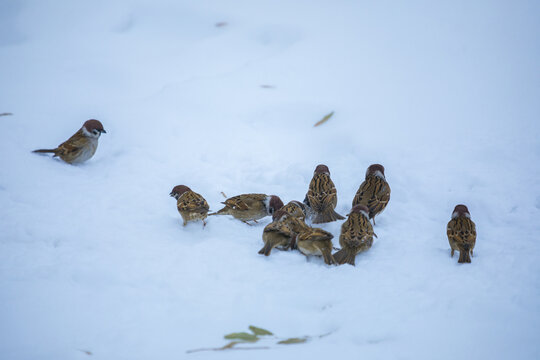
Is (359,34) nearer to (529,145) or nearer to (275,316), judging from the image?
(529,145)

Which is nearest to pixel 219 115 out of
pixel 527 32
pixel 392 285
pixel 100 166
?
pixel 100 166

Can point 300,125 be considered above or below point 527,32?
below

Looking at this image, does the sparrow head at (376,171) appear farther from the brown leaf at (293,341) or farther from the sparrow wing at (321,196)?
the brown leaf at (293,341)

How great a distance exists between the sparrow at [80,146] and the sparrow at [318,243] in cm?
297

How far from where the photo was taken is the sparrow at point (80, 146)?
5.48 m

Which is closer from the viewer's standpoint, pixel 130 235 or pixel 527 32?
pixel 130 235

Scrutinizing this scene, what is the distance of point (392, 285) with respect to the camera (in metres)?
3.81

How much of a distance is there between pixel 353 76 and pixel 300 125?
1493mm

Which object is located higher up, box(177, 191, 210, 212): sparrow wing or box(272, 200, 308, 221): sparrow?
box(272, 200, 308, 221): sparrow

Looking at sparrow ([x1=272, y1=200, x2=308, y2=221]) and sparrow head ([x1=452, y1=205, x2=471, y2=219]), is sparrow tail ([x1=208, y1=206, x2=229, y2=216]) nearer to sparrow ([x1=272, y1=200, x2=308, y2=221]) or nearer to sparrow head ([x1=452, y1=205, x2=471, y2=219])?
sparrow ([x1=272, y1=200, x2=308, y2=221])

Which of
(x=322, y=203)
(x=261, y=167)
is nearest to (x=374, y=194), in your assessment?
(x=322, y=203)

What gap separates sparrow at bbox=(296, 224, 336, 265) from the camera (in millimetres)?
4082

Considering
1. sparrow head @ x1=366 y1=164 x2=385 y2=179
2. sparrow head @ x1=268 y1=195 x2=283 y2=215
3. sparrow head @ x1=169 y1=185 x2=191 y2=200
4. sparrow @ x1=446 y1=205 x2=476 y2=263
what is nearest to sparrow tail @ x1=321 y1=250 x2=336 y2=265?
sparrow head @ x1=268 y1=195 x2=283 y2=215

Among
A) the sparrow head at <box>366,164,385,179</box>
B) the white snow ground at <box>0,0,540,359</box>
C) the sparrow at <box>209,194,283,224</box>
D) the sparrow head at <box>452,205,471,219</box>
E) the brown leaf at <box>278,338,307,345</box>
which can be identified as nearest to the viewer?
the brown leaf at <box>278,338,307,345</box>
